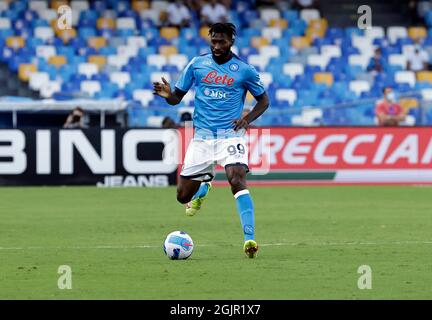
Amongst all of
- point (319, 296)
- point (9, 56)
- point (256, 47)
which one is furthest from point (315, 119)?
point (319, 296)

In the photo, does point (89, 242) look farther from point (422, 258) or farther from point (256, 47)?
point (256, 47)

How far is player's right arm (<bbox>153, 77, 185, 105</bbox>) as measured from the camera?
11.9 metres

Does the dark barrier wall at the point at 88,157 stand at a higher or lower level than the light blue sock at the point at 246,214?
higher

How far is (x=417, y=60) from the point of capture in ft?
107

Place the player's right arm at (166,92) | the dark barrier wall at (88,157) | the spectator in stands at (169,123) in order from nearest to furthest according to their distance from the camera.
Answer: the player's right arm at (166,92) < the dark barrier wall at (88,157) < the spectator in stands at (169,123)

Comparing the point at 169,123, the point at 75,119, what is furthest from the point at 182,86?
the point at 75,119

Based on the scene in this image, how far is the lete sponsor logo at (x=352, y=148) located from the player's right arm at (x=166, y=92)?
12.1 m

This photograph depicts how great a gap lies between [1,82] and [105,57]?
283 cm

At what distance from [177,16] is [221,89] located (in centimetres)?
2049

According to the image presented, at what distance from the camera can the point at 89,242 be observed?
13.6m

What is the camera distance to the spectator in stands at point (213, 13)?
3262cm

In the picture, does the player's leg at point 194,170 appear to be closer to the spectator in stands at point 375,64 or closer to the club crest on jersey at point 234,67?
the club crest on jersey at point 234,67

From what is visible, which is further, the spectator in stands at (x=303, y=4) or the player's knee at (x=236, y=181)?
the spectator in stands at (x=303, y=4)

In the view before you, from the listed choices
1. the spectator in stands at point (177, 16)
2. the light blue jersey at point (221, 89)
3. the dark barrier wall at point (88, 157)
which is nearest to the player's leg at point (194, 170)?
the light blue jersey at point (221, 89)
